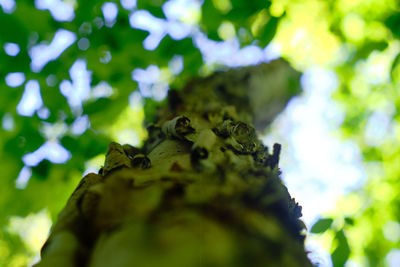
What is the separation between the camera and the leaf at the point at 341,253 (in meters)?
1.27

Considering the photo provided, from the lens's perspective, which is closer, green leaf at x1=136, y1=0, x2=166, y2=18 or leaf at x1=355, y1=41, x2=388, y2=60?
green leaf at x1=136, y1=0, x2=166, y2=18

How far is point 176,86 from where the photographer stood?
2.68m

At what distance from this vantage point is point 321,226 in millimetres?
1440

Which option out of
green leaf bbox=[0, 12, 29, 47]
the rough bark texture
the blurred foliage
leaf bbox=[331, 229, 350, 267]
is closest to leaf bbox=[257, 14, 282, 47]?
the blurred foliage

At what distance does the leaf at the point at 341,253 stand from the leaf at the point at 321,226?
4.3 inches

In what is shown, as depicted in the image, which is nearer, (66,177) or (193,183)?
(193,183)

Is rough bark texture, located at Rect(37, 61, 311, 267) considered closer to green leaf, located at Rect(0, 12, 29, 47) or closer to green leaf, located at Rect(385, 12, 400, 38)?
green leaf, located at Rect(0, 12, 29, 47)

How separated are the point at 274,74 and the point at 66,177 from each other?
83.6 inches

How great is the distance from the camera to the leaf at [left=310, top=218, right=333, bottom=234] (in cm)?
143

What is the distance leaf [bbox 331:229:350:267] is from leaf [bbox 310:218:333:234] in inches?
4.3

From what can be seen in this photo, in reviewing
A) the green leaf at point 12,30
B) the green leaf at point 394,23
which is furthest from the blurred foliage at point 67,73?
the green leaf at point 394,23

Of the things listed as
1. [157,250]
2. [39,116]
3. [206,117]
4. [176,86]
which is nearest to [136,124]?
[176,86]

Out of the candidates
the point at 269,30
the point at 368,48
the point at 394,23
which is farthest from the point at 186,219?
the point at 368,48

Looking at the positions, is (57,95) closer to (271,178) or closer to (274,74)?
(271,178)
